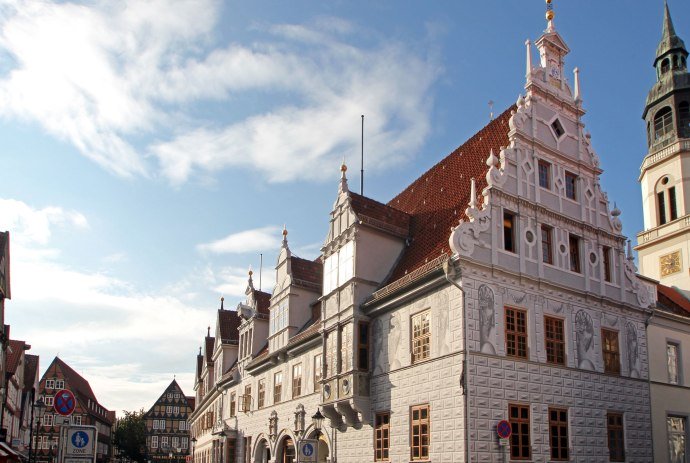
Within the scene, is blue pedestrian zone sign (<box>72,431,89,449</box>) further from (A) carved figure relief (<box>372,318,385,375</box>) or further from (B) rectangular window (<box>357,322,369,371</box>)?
(B) rectangular window (<box>357,322,369,371</box>)

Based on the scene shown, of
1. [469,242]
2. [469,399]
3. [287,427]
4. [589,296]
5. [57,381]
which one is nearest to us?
[469,399]

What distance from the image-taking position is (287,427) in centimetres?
3506

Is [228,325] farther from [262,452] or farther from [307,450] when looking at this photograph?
[307,450]

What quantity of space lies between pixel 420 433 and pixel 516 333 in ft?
15.1

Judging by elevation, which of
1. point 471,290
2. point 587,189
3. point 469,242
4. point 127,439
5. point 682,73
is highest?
point 682,73

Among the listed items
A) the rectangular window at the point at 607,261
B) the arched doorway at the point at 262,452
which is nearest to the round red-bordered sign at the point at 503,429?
the rectangular window at the point at 607,261

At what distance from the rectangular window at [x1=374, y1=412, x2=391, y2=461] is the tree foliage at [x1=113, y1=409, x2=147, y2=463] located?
95.6 m

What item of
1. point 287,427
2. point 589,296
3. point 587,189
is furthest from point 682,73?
point 287,427

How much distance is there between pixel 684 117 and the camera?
41438 mm

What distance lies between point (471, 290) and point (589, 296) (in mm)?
5962

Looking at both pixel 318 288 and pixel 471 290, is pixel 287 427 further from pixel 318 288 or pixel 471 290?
pixel 471 290

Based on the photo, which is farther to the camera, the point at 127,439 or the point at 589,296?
the point at 127,439

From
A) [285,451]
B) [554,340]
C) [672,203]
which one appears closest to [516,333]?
[554,340]

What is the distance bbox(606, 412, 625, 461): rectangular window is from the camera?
82.7 feet
